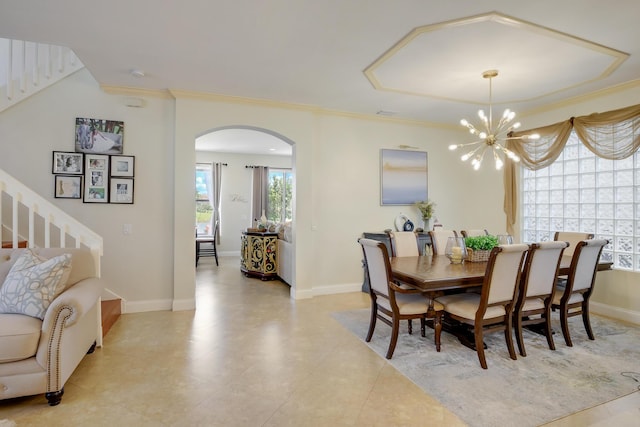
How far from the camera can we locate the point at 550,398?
2.29m

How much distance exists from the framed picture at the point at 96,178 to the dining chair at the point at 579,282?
505 centimetres

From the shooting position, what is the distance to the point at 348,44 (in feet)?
10.1

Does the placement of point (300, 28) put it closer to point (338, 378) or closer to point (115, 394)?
point (338, 378)

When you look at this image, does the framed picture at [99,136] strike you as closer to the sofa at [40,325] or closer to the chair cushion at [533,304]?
the sofa at [40,325]

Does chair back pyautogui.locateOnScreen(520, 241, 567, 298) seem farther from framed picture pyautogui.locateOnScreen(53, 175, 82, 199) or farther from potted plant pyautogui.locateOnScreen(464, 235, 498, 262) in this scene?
framed picture pyautogui.locateOnScreen(53, 175, 82, 199)

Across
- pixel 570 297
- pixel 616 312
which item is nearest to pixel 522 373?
pixel 570 297

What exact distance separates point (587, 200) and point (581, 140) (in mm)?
792

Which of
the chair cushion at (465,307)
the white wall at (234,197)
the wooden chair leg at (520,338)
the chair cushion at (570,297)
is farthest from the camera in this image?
the white wall at (234,197)

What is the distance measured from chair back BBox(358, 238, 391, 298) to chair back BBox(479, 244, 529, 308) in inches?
30.2

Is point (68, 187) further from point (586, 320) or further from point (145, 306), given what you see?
point (586, 320)

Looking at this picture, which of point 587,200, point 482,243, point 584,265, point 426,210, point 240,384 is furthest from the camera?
point 426,210

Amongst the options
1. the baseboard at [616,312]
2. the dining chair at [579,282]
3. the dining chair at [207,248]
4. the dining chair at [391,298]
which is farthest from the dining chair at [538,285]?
the dining chair at [207,248]

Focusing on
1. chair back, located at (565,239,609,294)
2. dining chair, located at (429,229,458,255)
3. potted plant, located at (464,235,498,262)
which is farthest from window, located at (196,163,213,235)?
chair back, located at (565,239,609,294)

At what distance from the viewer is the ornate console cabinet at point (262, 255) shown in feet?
19.9
